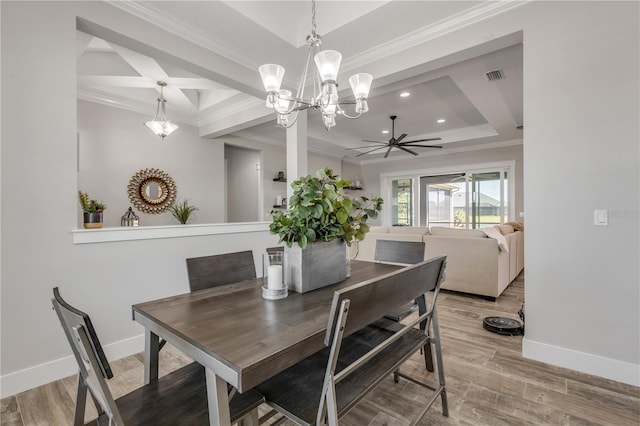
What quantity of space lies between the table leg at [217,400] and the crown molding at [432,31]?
9.80 feet

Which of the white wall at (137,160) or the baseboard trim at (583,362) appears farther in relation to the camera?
the white wall at (137,160)

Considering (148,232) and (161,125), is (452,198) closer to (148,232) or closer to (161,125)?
(161,125)

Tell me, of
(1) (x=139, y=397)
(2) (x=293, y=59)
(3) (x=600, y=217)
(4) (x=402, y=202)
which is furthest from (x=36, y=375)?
(4) (x=402, y=202)

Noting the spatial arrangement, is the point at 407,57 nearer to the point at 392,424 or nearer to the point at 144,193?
the point at 392,424

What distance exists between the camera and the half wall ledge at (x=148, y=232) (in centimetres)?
216

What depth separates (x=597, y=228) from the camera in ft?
6.53

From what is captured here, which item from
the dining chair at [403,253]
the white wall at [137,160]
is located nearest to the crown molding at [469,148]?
the white wall at [137,160]

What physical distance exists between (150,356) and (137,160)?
385 centimetres

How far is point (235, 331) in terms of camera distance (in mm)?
1015

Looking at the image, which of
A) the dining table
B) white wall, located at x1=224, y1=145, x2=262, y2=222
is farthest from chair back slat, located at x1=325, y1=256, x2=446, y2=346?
white wall, located at x1=224, y1=145, x2=262, y2=222

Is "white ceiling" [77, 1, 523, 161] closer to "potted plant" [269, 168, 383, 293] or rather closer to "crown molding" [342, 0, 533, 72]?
"crown molding" [342, 0, 533, 72]

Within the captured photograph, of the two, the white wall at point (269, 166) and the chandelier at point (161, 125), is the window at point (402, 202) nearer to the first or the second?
the white wall at point (269, 166)

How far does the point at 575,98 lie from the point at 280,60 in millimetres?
2603

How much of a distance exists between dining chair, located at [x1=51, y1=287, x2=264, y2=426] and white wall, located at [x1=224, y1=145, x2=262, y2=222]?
221 inches
